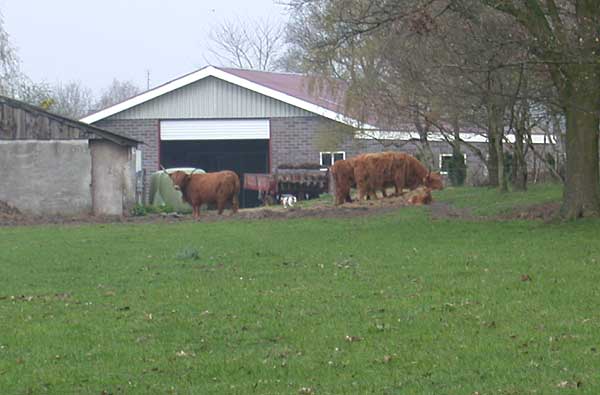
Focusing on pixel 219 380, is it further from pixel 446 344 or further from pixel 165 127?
pixel 165 127

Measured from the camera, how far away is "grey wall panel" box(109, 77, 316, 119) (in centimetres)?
4997

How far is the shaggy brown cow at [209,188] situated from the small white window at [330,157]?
1622 cm

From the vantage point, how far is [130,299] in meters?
12.7

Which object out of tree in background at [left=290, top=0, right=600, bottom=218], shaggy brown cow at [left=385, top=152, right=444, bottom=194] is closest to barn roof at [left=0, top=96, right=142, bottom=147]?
shaggy brown cow at [left=385, top=152, right=444, bottom=194]

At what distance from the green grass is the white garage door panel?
13.4 m

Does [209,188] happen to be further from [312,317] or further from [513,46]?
[312,317]

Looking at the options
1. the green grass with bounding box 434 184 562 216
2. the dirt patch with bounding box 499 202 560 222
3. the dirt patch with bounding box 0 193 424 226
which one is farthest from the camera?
the dirt patch with bounding box 0 193 424 226

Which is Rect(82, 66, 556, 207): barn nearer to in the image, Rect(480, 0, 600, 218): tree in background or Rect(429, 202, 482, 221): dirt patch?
Rect(429, 202, 482, 221): dirt patch

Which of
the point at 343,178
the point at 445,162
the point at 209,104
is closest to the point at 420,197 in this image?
the point at 343,178

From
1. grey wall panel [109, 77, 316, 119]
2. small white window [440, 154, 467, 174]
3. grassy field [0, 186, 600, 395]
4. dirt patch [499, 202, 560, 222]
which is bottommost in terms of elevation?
grassy field [0, 186, 600, 395]

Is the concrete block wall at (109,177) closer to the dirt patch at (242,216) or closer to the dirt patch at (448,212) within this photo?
the dirt patch at (242,216)

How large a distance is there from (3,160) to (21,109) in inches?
64.4

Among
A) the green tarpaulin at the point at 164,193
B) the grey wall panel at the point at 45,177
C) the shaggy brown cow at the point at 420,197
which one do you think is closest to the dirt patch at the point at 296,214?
the shaggy brown cow at the point at 420,197

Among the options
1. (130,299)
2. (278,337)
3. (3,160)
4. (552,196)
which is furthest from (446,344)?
(3,160)
